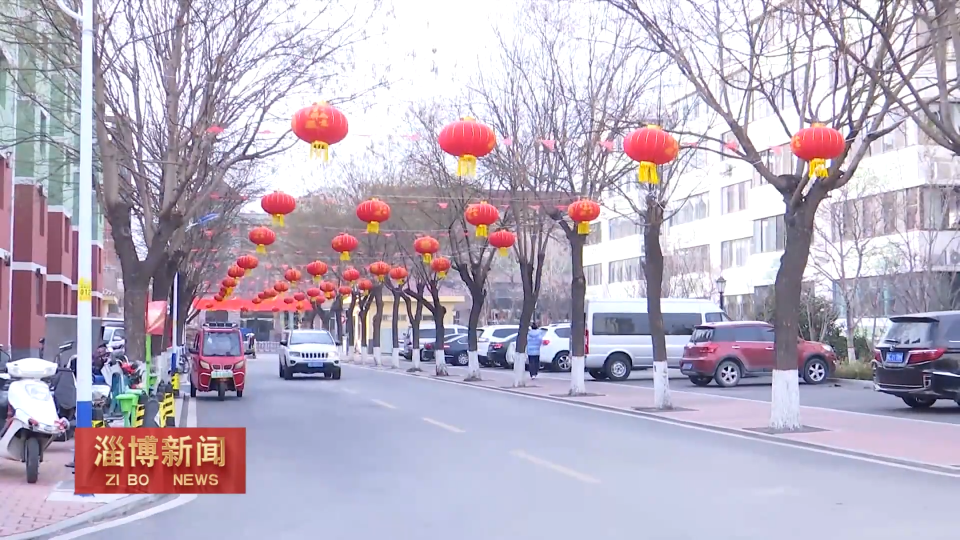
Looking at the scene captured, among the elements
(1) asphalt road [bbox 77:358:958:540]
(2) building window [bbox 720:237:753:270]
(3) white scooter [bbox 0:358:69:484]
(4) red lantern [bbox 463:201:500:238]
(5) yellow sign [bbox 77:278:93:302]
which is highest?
(2) building window [bbox 720:237:753:270]

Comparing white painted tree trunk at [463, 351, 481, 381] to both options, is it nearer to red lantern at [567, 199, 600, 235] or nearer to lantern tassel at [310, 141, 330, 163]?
red lantern at [567, 199, 600, 235]

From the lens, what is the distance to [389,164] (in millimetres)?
39875

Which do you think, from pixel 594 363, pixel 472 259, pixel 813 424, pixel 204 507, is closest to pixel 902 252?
pixel 594 363

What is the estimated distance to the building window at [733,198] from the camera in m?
54.3

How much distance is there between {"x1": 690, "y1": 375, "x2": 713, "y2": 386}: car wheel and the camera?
3059 centimetres

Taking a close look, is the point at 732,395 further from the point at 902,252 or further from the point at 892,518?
the point at 892,518

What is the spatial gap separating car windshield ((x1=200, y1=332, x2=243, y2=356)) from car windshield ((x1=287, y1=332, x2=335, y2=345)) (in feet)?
28.5

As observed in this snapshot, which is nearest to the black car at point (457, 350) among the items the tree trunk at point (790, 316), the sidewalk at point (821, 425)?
the sidewalk at point (821, 425)

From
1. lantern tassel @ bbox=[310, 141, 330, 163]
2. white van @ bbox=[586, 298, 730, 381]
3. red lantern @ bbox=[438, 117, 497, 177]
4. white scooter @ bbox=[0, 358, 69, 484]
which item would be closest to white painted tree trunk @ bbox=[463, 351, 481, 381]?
white van @ bbox=[586, 298, 730, 381]

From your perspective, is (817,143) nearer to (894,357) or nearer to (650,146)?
(650,146)

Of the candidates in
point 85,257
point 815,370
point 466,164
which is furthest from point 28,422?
point 815,370

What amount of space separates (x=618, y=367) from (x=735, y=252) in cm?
2293

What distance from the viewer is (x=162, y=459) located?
992 cm

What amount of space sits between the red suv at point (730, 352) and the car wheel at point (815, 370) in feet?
0.89
